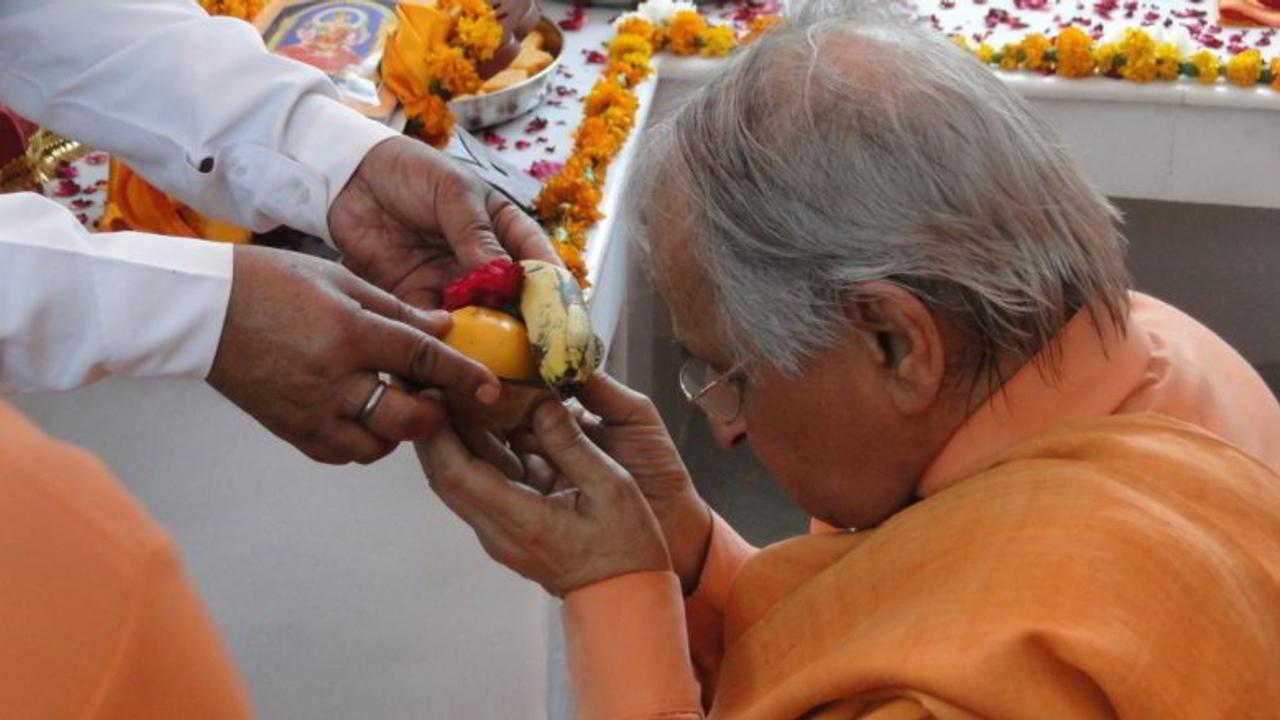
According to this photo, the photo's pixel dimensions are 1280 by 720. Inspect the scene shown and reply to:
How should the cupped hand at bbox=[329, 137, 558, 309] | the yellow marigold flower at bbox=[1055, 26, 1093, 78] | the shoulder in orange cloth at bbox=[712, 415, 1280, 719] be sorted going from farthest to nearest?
the yellow marigold flower at bbox=[1055, 26, 1093, 78]
the cupped hand at bbox=[329, 137, 558, 309]
the shoulder in orange cloth at bbox=[712, 415, 1280, 719]

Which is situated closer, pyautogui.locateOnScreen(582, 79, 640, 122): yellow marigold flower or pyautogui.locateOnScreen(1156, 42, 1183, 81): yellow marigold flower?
pyautogui.locateOnScreen(582, 79, 640, 122): yellow marigold flower

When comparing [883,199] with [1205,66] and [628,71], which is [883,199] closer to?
[628,71]

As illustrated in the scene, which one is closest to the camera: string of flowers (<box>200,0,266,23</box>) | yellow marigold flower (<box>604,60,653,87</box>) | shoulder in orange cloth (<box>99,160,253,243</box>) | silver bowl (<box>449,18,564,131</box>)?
shoulder in orange cloth (<box>99,160,253,243</box>)

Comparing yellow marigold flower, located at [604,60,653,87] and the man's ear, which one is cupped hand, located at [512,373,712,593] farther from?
yellow marigold flower, located at [604,60,653,87]

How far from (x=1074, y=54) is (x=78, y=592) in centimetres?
293

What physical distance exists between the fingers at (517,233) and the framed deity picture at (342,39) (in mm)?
724

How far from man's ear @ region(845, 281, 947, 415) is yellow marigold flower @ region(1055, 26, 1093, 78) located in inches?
80.9

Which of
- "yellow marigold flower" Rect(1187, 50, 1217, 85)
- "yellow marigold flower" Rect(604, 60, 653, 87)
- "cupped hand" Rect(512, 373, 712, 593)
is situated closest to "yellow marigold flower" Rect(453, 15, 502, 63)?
"yellow marigold flower" Rect(604, 60, 653, 87)

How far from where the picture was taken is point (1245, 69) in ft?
10.6

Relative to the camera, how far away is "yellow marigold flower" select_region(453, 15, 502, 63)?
8.57 feet

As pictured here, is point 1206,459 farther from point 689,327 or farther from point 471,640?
point 471,640

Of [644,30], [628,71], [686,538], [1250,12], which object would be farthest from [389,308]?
[1250,12]

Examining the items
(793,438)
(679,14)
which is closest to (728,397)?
(793,438)

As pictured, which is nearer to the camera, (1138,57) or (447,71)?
(447,71)
